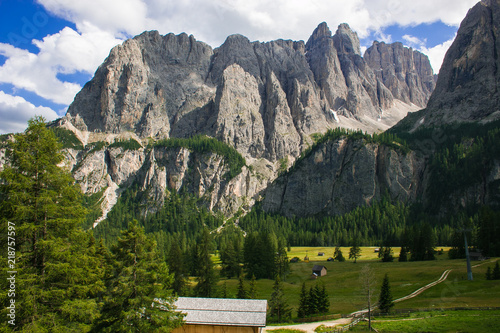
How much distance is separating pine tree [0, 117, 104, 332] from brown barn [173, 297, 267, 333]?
10415 mm

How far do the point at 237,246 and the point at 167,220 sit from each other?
104 metres

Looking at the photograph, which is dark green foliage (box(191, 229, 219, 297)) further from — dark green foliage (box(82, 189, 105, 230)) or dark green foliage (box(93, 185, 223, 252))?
dark green foliage (box(82, 189, 105, 230))

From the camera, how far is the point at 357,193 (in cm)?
19000

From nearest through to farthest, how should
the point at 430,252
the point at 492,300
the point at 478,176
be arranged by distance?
the point at 492,300, the point at 430,252, the point at 478,176

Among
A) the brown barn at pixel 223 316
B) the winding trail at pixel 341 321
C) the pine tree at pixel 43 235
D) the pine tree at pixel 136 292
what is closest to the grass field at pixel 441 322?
the winding trail at pixel 341 321

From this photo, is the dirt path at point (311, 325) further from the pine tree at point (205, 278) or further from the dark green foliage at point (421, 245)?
the dark green foliage at point (421, 245)

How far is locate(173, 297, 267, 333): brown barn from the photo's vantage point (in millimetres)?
24094

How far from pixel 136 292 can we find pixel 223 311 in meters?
7.49

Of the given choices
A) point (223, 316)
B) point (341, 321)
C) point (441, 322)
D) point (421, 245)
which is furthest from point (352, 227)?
point (223, 316)

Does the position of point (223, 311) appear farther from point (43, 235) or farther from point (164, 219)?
Answer: point (164, 219)

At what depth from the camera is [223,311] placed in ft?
82.5

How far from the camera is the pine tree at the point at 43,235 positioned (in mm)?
14805

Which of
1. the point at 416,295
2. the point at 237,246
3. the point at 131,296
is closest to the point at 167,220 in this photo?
the point at 237,246

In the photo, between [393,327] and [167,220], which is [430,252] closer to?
[393,327]
